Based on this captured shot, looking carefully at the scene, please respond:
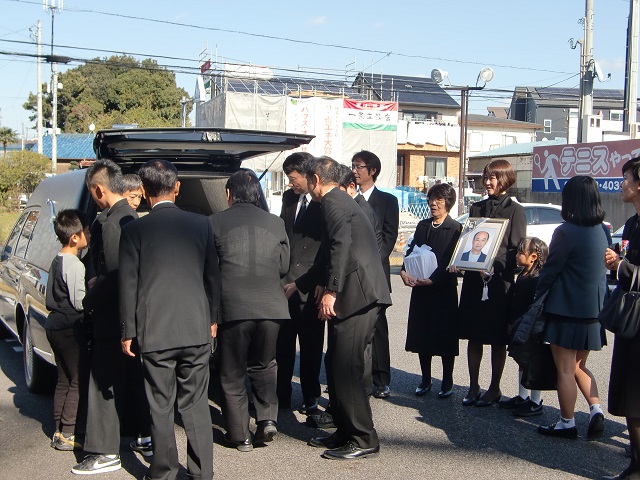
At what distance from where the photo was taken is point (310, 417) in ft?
17.9

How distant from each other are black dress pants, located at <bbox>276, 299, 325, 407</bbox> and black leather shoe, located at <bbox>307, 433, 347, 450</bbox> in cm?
80

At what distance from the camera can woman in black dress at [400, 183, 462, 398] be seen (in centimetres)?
596

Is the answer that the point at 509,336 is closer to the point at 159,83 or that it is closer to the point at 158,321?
the point at 158,321

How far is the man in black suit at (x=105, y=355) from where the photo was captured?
439 centimetres

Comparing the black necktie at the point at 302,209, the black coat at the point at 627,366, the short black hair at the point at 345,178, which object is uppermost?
the short black hair at the point at 345,178

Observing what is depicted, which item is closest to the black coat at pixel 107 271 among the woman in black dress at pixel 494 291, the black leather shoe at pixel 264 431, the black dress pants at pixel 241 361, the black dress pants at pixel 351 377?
the black dress pants at pixel 241 361

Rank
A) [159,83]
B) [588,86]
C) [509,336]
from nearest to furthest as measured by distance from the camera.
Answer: [509,336]
[588,86]
[159,83]

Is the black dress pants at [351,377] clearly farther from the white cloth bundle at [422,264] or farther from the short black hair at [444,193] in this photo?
the short black hair at [444,193]

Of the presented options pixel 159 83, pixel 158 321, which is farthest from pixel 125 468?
pixel 159 83

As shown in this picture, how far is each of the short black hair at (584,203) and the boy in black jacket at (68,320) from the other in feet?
11.1

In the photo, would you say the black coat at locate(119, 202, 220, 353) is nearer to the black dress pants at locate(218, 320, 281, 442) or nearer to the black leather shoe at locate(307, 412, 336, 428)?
the black dress pants at locate(218, 320, 281, 442)

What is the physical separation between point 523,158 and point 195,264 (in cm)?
3741

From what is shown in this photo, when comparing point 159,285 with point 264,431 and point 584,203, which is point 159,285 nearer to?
point 264,431

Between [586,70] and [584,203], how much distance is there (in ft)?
60.1
